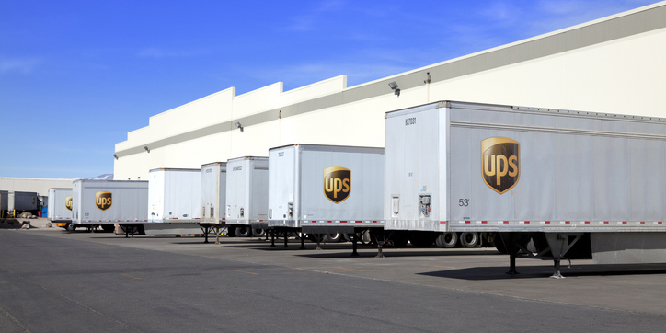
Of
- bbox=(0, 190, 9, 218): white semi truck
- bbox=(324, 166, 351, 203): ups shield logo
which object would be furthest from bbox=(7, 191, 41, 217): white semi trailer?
bbox=(324, 166, 351, 203): ups shield logo

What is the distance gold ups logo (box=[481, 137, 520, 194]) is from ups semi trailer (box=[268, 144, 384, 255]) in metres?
10.2

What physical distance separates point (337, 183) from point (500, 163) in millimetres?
10407

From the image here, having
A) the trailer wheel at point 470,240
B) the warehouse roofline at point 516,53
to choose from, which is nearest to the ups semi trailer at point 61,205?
the warehouse roofline at point 516,53

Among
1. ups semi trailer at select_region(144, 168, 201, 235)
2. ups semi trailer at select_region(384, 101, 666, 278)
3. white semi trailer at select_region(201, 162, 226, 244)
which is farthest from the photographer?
ups semi trailer at select_region(144, 168, 201, 235)

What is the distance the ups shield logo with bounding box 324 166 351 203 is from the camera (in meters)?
25.0

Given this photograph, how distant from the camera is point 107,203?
46.1 meters

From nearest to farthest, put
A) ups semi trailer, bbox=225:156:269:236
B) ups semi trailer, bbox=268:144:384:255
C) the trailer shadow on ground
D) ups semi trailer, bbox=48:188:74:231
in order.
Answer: the trailer shadow on ground
ups semi trailer, bbox=268:144:384:255
ups semi trailer, bbox=225:156:269:236
ups semi trailer, bbox=48:188:74:231

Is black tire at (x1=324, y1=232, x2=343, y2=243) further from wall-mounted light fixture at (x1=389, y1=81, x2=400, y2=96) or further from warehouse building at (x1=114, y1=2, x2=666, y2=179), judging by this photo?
wall-mounted light fixture at (x1=389, y1=81, x2=400, y2=96)

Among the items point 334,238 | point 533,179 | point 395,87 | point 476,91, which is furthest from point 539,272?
point 395,87

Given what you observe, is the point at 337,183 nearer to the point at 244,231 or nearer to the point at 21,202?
the point at 244,231

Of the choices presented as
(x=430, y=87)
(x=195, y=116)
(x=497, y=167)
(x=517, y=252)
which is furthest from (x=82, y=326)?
(x=195, y=116)

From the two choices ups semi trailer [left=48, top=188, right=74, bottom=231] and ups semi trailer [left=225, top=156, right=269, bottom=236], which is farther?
ups semi trailer [left=48, top=188, right=74, bottom=231]

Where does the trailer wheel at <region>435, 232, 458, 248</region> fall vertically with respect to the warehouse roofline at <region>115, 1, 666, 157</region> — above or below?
below

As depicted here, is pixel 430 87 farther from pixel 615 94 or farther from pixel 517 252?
pixel 517 252
